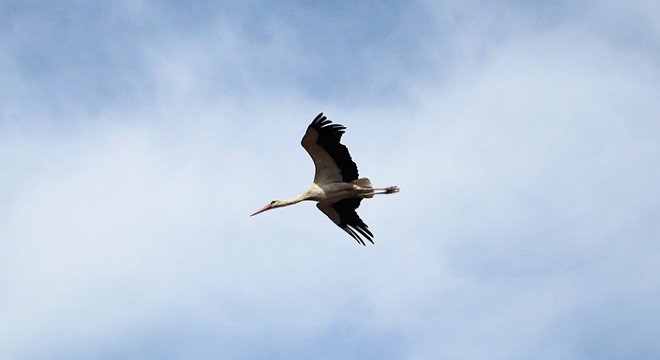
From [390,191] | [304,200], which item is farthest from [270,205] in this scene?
[390,191]

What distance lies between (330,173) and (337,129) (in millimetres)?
1373

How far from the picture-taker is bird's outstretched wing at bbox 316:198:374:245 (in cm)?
3166

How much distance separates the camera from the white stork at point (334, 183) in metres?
29.9

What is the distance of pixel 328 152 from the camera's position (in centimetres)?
3028

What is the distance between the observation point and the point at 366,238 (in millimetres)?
31688

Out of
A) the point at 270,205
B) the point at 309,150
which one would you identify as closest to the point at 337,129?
the point at 309,150

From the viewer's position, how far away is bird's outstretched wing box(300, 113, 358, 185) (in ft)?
97.8

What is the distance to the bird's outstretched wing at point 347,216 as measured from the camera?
3166 centimetres

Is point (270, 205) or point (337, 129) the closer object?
point (337, 129)

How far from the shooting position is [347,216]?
31.8 m

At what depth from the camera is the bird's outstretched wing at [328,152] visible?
2981 cm

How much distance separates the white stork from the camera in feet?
98.2

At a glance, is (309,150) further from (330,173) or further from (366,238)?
(366,238)

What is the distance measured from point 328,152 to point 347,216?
7.14 feet
